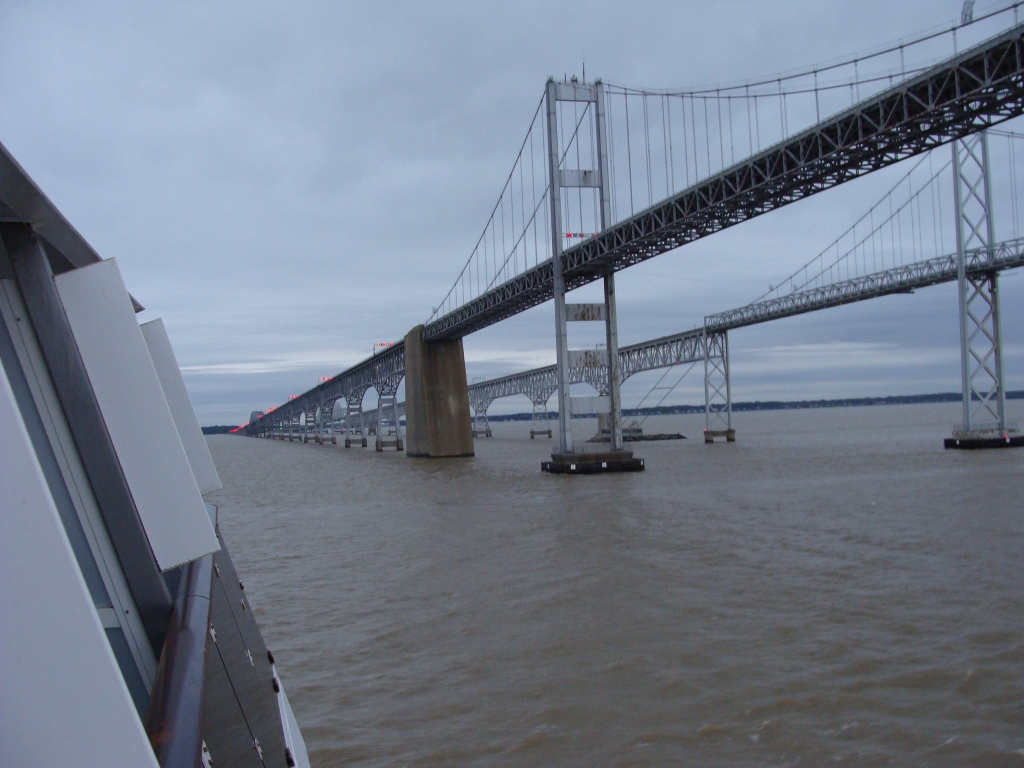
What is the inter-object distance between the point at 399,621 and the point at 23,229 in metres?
7.79

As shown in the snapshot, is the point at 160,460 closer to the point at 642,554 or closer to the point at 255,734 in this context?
the point at 255,734

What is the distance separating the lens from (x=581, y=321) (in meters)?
33.2

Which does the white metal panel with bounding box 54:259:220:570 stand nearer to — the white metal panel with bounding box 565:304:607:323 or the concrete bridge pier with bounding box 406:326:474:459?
the white metal panel with bounding box 565:304:607:323

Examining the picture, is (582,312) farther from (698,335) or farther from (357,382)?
(357,382)

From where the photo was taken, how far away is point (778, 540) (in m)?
14.2

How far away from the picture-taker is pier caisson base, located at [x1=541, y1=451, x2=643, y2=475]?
31.0m

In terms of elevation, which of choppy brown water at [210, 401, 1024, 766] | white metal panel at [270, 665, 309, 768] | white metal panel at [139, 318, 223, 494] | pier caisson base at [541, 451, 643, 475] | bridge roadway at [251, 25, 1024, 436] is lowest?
pier caisson base at [541, 451, 643, 475]

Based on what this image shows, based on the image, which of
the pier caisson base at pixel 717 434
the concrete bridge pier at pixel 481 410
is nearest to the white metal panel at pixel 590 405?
the pier caisson base at pixel 717 434

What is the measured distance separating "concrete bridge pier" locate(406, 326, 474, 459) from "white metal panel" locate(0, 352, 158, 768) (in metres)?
48.7

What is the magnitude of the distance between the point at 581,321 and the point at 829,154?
1234cm

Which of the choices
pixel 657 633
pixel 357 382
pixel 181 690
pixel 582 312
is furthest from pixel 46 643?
pixel 357 382

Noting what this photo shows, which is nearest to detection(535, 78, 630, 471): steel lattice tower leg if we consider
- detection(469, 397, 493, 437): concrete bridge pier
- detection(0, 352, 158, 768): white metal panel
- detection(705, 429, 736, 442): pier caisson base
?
detection(705, 429, 736, 442): pier caisson base

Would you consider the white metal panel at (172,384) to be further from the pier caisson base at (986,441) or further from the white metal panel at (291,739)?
the pier caisson base at (986,441)

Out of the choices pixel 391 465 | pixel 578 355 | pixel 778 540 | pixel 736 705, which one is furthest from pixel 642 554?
pixel 391 465
